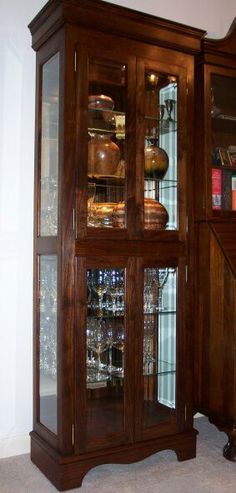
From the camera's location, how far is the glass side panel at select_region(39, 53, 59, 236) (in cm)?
235

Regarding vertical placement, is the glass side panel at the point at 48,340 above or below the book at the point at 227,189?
below

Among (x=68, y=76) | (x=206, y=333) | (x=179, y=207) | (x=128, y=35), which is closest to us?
(x=68, y=76)

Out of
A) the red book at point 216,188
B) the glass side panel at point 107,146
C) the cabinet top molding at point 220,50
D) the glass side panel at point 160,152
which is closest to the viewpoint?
the glass side panel at point 107,146

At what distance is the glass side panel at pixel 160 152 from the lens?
2498 mm

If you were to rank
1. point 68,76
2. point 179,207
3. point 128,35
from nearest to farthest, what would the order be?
point 68,76 → point 128,35 → point 179,207

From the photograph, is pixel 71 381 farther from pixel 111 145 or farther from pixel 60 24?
pixel 60 24

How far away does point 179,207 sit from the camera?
2568 millimetres

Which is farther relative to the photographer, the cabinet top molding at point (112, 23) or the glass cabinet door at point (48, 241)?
the glass cabinet door at point (48, 241)

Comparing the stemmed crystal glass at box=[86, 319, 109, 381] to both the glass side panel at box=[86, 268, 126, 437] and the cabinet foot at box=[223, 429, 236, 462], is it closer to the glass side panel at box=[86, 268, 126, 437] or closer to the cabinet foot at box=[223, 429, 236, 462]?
the glass side panel at box=[86, 268, 126, 437]

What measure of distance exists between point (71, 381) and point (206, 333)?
2.83ft

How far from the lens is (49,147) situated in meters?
2.42

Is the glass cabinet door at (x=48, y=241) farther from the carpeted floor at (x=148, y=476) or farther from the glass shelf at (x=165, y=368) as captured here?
the glass shelf at (x=165, y=368)

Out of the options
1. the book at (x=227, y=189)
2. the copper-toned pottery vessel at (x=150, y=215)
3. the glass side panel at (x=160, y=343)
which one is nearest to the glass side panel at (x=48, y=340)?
the copper-toned pottery vessel at (x=150, y=215)

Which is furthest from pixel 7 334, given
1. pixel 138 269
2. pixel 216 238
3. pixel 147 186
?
pixel 216 238
